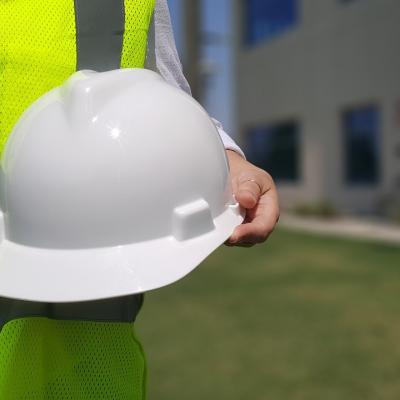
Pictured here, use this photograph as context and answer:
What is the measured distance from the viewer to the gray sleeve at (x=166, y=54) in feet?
4.27

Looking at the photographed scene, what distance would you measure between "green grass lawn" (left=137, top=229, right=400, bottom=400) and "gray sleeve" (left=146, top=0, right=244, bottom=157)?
1.97 meters

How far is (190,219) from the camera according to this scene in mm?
1033

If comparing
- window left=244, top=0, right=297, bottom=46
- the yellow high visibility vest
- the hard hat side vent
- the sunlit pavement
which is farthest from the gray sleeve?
window left=244, top=0, right=297, bottom=46

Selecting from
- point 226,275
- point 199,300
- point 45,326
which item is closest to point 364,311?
point 199,300

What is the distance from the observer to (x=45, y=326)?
3.61 feet

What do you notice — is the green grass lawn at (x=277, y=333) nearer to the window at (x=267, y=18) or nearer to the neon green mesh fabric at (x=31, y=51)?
the neon green mesh fabric at (x=31, y=51)

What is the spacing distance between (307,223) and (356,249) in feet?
12.3

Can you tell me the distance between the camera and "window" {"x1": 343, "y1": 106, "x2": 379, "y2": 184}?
1170 cm

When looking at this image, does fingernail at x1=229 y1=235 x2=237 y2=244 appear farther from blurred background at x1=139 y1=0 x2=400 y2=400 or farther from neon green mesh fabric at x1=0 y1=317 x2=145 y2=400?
blurred background at x1=139 y1=0 x2=400 y2=400

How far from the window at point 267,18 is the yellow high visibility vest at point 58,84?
13.6 m

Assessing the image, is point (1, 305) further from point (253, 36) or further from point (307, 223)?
point (253, 36)

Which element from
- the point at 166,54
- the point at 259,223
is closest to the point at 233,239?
the point at 259,223

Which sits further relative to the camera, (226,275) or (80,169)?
(226,275)

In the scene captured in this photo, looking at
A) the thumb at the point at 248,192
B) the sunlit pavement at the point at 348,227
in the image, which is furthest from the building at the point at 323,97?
the thumb at the point at 248,192
